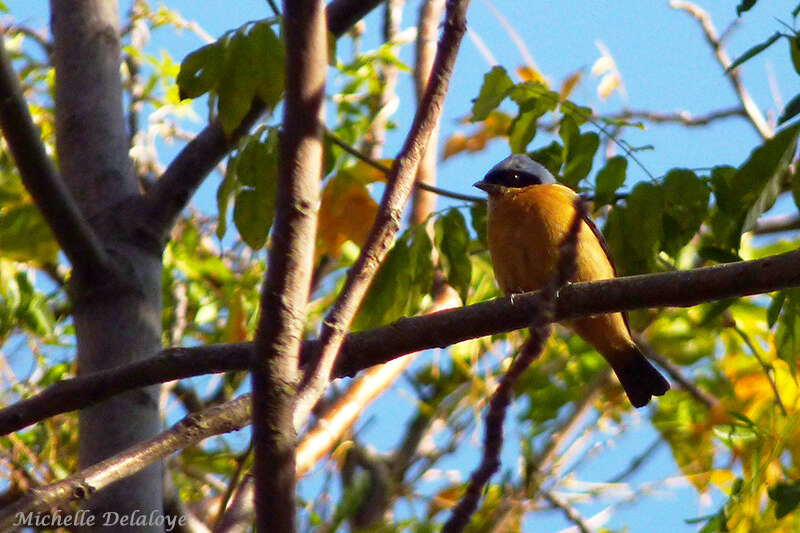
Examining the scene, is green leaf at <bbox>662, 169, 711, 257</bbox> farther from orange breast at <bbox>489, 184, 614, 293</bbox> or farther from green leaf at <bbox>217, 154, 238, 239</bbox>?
green leaf at <bbox>217, 154, 238, 239</bbox>

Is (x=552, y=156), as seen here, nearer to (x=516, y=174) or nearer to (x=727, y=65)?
(x=516, y=174)

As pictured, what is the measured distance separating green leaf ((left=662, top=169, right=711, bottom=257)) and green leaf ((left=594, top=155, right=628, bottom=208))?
7.1 inches

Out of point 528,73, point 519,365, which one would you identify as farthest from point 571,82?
point 519,365

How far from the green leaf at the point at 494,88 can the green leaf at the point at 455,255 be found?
0.45m

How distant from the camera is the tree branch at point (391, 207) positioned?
2.06 m

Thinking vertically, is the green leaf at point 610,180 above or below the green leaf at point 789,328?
above

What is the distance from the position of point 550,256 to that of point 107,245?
1935 millimetres

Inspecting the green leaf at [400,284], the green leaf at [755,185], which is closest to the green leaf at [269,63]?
the green leaf at [400,284]

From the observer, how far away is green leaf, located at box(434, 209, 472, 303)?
3297 mm

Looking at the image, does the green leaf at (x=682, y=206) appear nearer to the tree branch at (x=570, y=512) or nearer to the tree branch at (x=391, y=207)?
the tree branch at (x=391, y=207)

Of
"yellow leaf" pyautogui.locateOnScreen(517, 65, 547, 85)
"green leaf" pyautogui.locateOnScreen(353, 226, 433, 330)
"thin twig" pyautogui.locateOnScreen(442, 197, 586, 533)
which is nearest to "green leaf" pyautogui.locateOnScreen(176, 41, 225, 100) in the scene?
"green leaf" pyautogui.locateOnScreen(353, 226, 433, 330)

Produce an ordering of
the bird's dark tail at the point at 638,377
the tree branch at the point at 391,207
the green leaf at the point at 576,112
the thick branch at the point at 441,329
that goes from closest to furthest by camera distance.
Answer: the tree branch at the point at 391,207, the thick branch at the point at 441,329, the green leaf at the point at 576,112, the bird's dark tail at the point at 638,377

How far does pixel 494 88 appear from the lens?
3.54m

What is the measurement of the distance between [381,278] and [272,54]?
834mm
